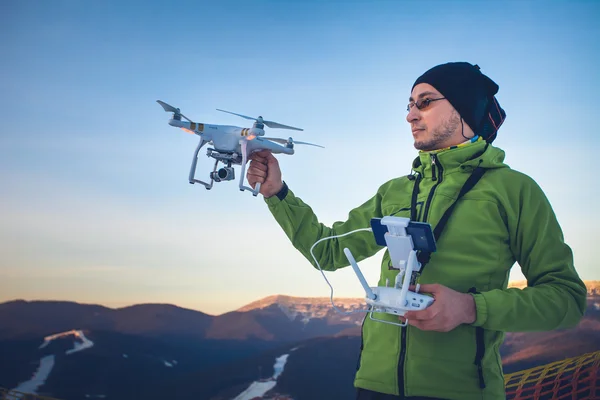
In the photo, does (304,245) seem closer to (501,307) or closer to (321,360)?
(501,307)

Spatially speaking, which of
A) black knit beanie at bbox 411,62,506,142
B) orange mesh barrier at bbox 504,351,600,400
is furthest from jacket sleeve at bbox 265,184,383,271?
orange mesh barrier at bbox 504,351,600,400

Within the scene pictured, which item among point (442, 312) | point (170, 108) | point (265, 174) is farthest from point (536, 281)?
point (170, 108)

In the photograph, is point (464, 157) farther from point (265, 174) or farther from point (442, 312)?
point (265, 174)

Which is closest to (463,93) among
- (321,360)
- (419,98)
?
(419,98)

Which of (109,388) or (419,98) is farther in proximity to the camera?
(109,388)

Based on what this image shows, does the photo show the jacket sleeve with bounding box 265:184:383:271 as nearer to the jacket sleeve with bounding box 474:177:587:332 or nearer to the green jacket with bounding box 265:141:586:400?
the green jacket with bounding box 265:141:586:400

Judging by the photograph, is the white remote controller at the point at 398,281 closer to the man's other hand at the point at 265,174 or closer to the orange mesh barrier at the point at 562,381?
the man's other hand at the point at 265,174
